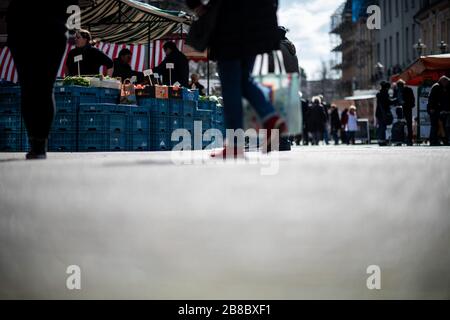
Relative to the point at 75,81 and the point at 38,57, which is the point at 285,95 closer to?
the point at 38,57

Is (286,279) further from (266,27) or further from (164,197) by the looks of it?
(266,27)

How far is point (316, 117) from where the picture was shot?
29297 mm

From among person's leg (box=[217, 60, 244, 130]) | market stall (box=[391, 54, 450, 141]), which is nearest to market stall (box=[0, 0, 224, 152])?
person's leg (box=[217, 60, 244, 130])

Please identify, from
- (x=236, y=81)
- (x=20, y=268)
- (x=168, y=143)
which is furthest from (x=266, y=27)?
(x=168, y=143)

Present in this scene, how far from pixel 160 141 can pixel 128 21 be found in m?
5.51

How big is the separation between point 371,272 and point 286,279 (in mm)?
193

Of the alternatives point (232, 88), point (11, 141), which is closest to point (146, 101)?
point (11, 141)

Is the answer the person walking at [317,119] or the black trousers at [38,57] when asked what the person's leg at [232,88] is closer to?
the black trousers at [38,57]

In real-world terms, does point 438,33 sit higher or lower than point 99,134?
higher

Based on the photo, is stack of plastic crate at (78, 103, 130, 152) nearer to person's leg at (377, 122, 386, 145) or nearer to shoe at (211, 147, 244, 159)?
shoe at (211, 147, 244, 159)

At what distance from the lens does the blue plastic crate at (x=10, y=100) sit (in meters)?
11.6

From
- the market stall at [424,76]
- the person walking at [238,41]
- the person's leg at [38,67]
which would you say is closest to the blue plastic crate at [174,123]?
the person's leg at [38,67]

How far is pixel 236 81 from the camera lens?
6402 millimetres

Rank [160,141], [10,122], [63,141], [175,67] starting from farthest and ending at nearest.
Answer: [175,67] < [160,141] < [10,122] < [63,141]
